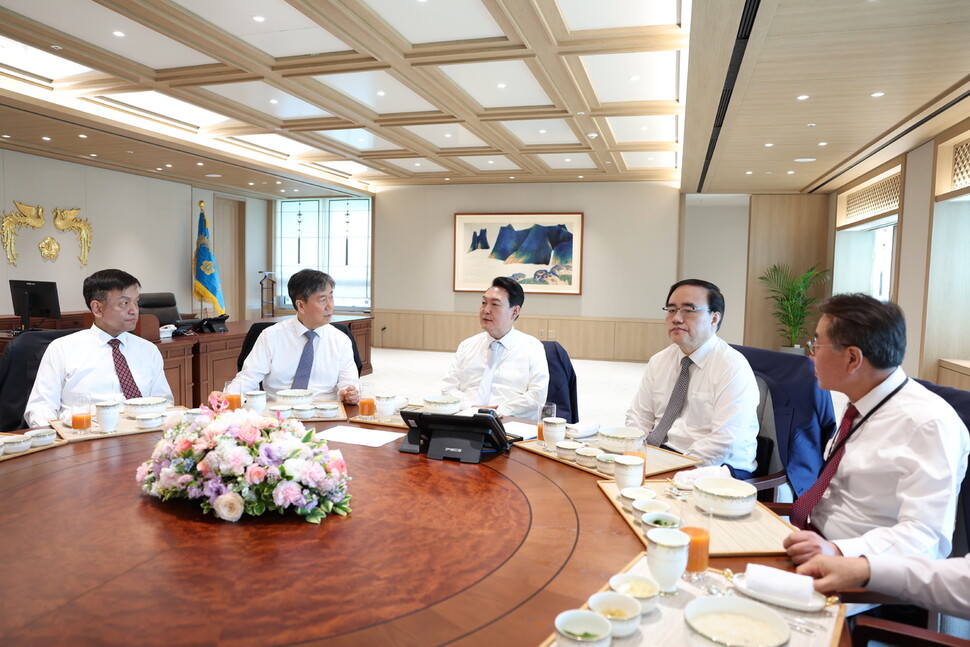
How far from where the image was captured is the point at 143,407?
266 centimetres

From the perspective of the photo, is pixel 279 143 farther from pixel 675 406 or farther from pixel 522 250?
pixel 675 406

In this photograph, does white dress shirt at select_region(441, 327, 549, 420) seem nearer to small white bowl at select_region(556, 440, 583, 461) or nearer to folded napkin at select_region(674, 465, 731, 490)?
small white bowl at select_region(556, 440, 583, 461)

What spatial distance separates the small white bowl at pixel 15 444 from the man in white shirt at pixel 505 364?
1.85m

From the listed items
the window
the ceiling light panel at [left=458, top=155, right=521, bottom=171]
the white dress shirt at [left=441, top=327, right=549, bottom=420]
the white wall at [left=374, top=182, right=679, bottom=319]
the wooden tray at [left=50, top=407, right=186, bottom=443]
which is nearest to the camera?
the wooden tray at [left=50, top=407, right=186, bottom=443]

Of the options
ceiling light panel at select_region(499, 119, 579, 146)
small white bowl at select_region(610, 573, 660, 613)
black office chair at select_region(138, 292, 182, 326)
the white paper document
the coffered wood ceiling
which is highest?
ceiling light panel at select_region(499, 119, 579, 146)

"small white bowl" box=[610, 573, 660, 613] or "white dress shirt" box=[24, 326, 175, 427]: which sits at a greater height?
"white dress shirt" box=[24, 326, 175, 427]

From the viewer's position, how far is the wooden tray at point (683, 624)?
109 cm

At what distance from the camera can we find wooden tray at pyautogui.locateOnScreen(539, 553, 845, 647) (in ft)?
3.58

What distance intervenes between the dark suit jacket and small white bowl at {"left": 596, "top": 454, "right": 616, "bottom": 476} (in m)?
0.96

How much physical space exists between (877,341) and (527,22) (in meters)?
3.46

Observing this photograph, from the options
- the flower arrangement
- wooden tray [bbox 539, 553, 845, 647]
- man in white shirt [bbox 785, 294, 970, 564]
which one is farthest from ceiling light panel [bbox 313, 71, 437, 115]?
wooden tray [bbox 539, 553, 845, 647]

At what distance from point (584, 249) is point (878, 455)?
9214 millimetres

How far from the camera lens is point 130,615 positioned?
1.18 meters

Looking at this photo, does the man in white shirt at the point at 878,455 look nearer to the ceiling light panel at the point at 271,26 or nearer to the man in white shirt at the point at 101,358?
the man in white shirt at the point at 101,358
